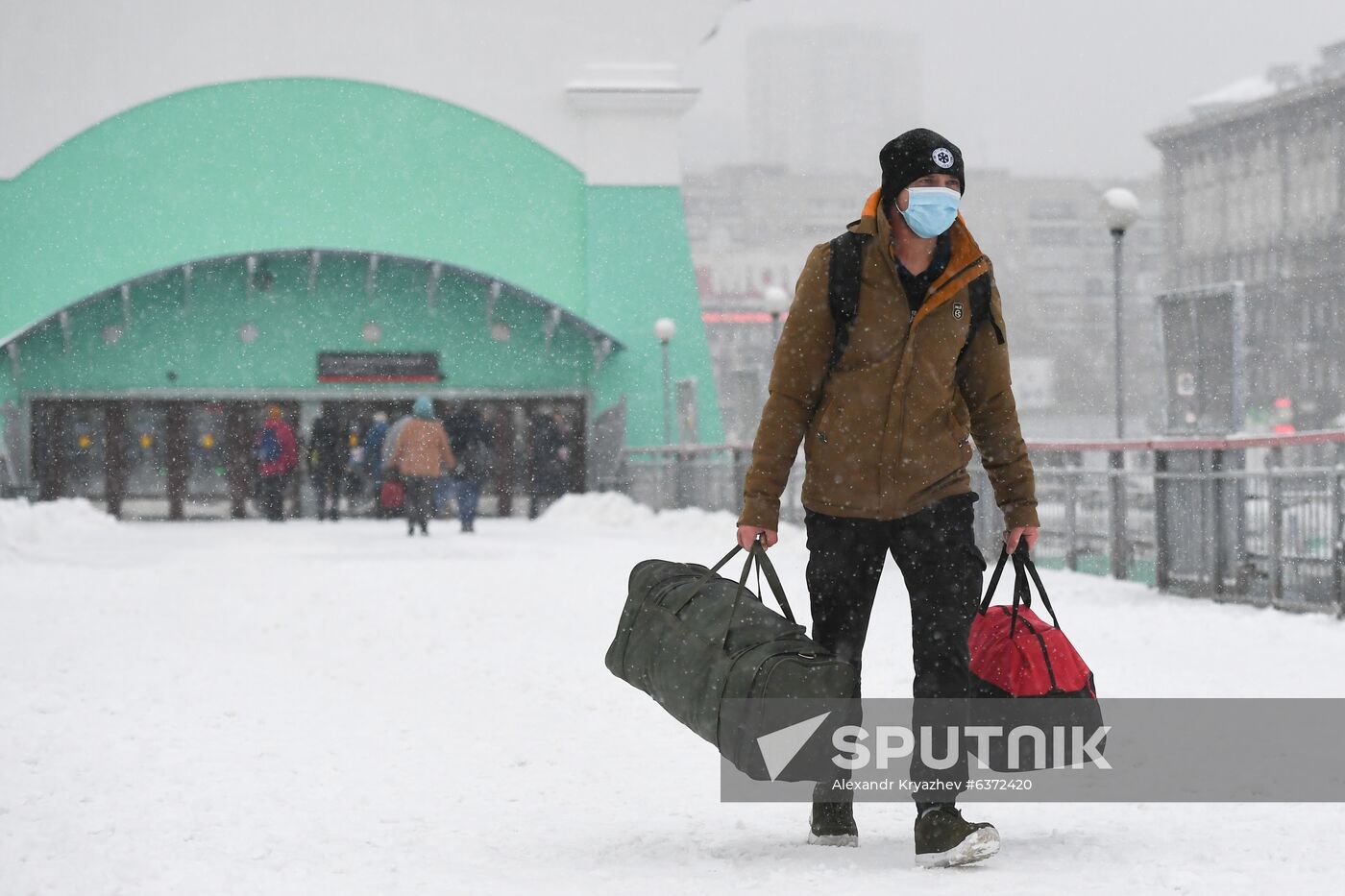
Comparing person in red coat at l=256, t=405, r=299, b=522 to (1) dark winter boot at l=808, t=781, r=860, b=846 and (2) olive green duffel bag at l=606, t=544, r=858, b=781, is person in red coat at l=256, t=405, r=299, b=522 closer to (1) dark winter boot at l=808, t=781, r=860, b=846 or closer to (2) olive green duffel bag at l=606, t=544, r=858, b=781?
(2) olive green duffel bag at l=606, t=544, r=858, b=781

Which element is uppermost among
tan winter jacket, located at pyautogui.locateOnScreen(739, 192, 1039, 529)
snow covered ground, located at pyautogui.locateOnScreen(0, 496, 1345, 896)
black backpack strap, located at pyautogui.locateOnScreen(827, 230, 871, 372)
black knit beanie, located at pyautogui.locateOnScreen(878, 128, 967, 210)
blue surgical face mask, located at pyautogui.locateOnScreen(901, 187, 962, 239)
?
black knit beanie, located at pyautogui.locateOnScreen(878, 128, 967, 210)

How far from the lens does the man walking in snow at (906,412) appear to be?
13.6 ft

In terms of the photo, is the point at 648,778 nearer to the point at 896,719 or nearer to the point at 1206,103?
the point at 896,719

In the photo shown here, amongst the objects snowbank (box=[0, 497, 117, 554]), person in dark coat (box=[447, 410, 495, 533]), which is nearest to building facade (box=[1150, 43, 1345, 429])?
person in dark coat (box=[447, 410, 495, 533])

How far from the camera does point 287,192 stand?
32125mm

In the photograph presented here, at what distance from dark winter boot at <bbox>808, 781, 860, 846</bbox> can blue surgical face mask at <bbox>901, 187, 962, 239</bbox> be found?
1.49 m

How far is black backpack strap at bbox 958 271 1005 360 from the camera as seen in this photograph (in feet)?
13.8

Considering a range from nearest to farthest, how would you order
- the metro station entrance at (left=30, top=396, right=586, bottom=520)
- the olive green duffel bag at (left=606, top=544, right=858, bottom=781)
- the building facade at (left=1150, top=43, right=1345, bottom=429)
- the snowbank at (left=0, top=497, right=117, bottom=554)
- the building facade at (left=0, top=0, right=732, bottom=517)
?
the olive green duffel bag at (left=606, top=544, right=858, bottom=781), the snowbank at (left=0, top=497, right=117, bottom=554), the metro station entrance at (left=30, top=396, right=586, bottom=520), the building facade at (left=0, top=0, right=732, bottom=517), the building facade at (left=1150, top=43, right=1345, bottom=429)

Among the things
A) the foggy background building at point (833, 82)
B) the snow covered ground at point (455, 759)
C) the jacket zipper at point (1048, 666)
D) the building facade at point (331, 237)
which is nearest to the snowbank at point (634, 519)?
the building facade at point (331, 237)

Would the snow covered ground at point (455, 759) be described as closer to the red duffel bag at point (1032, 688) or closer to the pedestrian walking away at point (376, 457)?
the red duffel bag at point (1032, 688)

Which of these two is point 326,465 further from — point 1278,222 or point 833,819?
point 1278,222

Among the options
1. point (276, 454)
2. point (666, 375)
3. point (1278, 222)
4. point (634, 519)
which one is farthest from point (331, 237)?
point (1278, 222)

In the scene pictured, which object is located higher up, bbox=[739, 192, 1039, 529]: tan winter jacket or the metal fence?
bbox=[739, 192, 1039, 529]: tan winter jacket

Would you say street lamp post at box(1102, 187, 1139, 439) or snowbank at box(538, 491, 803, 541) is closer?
street lamp post at box(1102, 187, 1139, 439)
